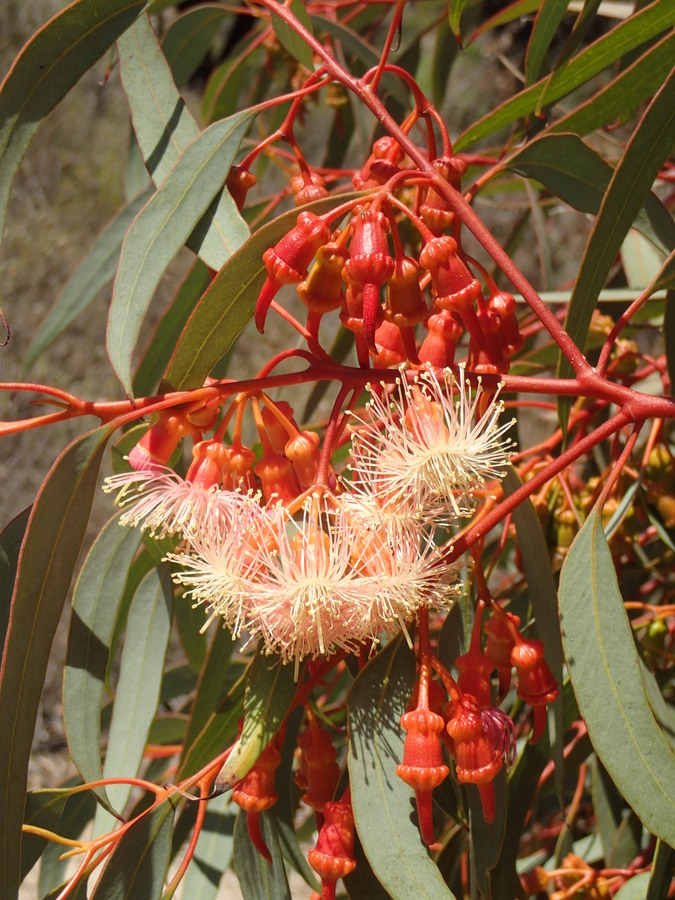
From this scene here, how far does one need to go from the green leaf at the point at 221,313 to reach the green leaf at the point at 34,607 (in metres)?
0.08

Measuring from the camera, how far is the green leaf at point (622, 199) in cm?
71

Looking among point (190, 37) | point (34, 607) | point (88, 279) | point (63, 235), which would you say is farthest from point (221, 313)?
point (63, 235)

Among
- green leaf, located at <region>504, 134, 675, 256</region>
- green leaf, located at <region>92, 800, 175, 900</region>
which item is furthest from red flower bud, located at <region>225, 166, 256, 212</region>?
green leaf, located at <region>92, 800, 175, 900</region>

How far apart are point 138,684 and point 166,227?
18.7 inches

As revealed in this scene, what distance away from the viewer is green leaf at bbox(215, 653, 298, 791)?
67cm

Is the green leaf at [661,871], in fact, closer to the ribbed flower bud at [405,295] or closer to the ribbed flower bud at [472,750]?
the ribbed flower bud at [472,750]

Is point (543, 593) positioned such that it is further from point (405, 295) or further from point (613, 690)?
point (405, 295)

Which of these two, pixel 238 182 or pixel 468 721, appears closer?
pixel 468 721

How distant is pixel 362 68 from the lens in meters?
1.44

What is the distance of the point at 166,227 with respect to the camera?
77 centimetres

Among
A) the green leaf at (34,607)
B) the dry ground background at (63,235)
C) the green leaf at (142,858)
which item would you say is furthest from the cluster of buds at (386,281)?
the dry ground background at (63,235)

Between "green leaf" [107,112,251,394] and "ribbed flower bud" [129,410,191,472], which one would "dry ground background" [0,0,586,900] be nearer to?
"green leaf" [107,112,251,394]

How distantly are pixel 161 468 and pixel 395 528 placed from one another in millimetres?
196

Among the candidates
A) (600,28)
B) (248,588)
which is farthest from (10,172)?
(600,28)
